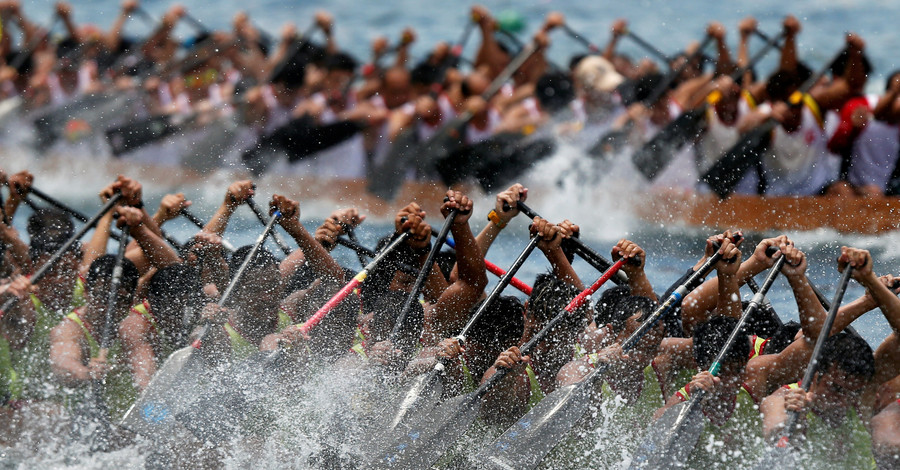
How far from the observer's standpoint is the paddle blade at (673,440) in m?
2.76

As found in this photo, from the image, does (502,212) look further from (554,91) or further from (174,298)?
(554,91)

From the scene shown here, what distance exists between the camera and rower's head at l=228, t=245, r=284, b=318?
343 cm

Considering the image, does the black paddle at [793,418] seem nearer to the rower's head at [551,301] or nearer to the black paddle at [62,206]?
the rower's head at [551,301]

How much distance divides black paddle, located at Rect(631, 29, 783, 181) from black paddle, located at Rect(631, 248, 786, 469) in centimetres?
303

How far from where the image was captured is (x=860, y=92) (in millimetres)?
5504

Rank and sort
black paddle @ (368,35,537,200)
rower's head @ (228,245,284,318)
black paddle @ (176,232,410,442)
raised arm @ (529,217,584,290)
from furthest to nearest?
black paddle @ (368,35,537,200), rower's head @ (228,245,284,318), raised arm @ (529,217,584,290), black paddle @ (176,232,410,442)

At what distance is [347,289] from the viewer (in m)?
3.38

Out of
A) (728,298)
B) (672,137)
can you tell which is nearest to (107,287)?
(728,298)

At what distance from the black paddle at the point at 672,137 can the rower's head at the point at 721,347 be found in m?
2.86

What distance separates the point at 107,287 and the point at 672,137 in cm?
350

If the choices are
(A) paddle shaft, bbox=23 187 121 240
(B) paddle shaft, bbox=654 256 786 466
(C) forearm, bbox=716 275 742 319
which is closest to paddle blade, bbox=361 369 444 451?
(B) paddle shaft, bbox=654 256 786 466

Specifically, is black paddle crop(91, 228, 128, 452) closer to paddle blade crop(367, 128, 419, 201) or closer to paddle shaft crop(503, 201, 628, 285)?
paddle shaft crop(503, 201, 628, 285)

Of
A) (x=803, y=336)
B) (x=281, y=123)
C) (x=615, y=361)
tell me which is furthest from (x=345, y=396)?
(x=281, y=123)

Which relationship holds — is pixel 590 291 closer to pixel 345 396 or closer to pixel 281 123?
pixel 345 396
